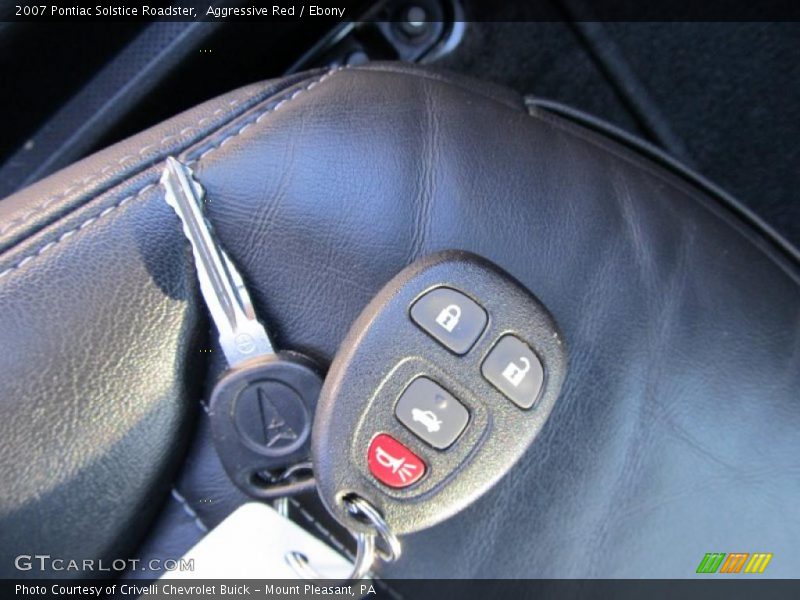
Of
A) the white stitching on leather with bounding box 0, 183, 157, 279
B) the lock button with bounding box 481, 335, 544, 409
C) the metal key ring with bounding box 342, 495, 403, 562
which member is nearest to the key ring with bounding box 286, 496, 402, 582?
the metal key ring with bounding box 342, 495, 403, 562

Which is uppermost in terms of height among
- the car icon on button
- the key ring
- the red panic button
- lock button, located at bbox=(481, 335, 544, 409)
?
lock button, located at bbox=(481, 335, 544, 409)

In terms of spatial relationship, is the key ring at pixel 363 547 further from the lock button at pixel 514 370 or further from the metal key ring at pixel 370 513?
the lock button at pixel 514 370

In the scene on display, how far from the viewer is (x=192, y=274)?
0.52 meters

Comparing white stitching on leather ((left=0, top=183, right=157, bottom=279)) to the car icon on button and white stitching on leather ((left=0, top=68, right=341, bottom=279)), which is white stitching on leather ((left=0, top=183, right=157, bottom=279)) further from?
the car icon on button

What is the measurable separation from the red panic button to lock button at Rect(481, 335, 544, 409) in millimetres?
74

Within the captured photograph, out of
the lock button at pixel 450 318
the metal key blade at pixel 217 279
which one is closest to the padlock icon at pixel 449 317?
the lock button at pixel 450 318

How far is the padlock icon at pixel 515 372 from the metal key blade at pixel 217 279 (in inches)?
6.4

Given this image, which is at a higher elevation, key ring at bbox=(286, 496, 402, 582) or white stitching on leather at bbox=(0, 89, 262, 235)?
white stitching on leather at bbox=(0, 89, 262, 235)

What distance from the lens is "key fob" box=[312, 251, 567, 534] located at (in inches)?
19.3

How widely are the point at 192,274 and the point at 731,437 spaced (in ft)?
1.44

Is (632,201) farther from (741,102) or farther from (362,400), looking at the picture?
(741,102)

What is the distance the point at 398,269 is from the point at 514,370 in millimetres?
117

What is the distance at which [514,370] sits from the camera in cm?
51

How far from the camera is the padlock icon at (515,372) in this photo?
513 mm
